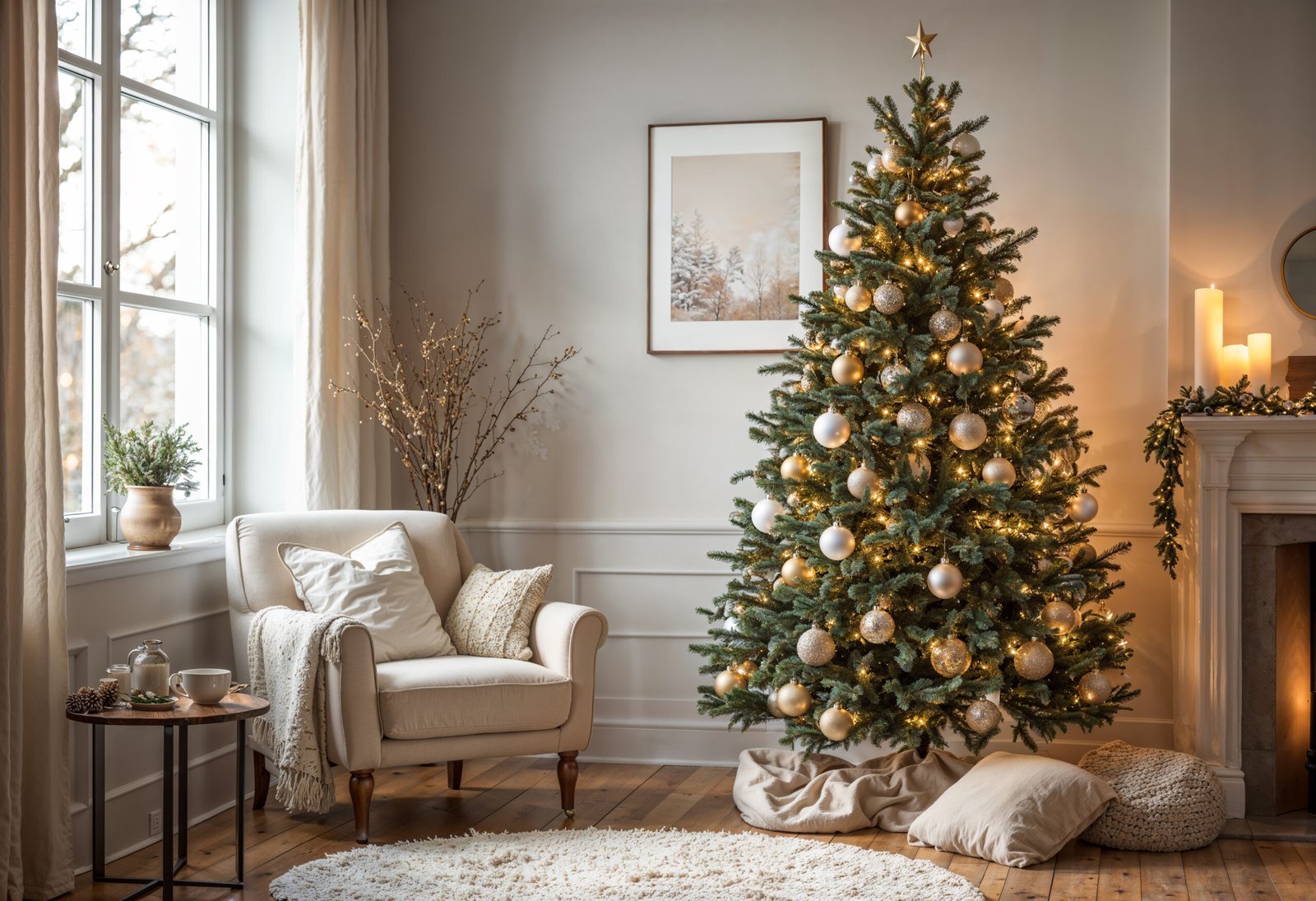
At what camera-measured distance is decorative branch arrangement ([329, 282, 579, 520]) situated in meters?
4.46

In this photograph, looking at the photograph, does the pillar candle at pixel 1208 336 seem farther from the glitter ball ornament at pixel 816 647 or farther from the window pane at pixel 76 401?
the window pane at pixel 76 401

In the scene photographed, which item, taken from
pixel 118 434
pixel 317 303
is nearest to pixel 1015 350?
pixel 317 303

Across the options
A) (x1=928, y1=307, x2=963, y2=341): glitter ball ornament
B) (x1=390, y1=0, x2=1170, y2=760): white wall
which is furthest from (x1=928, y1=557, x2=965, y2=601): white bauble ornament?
(x1=390, y1=0, x2=1170, y2=760): white wall

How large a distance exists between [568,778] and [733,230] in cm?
206

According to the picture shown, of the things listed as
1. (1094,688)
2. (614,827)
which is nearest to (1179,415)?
(1094,688)

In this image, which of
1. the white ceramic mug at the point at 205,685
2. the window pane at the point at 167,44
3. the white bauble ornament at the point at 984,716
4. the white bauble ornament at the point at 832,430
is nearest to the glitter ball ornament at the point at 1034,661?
the white bauble ornament at the point at 984,716

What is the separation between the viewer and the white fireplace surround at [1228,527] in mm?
3713

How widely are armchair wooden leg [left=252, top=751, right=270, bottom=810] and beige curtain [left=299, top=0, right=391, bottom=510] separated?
2.84 ft

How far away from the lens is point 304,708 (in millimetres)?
3275

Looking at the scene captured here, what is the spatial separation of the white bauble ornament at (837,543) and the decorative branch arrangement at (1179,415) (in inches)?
42.4

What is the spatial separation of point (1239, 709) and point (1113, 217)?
1708 millimetres

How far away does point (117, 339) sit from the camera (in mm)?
3656

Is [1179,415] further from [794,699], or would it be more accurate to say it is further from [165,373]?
[165,373]

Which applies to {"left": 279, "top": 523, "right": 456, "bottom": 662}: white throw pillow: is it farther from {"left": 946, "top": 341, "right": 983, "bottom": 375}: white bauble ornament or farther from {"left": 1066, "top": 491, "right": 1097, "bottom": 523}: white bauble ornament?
{"left": 1066, "top": 491, "right": 1097, "bottom": 523}: white bauble ornament
